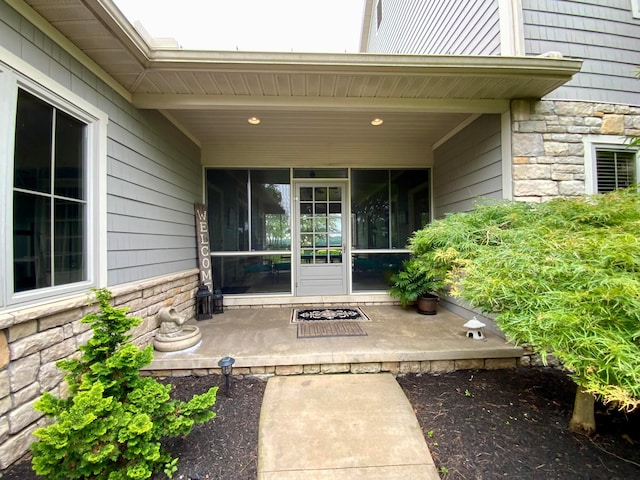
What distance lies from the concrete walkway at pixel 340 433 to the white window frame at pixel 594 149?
3.03 meters

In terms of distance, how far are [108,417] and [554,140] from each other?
172 inches

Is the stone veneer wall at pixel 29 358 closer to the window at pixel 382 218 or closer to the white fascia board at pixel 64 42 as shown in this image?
the white fascia board at pixel 64 42

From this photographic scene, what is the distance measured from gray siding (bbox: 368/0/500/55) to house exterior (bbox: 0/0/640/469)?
3 cm

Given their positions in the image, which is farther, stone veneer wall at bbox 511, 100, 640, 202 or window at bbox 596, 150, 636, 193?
window at bbox 596, 150, 636, 193

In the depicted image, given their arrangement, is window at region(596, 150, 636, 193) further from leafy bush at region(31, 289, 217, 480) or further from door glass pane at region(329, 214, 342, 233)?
leafy bush at region(31, 289, 217, 480)

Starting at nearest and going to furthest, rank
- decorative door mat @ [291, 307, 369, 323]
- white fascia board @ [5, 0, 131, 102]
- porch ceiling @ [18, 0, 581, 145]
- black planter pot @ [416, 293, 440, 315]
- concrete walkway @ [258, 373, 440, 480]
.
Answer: concrete walkway @ [258, 373, 440, 480]
white fascia board @ [5, 0, 131, 102]
porch ceiling @ [18, 0, 581, 145]
decorative door mat @ [291, 307, 369, 323]
black planter pot @ [416, 293, 440, 315]

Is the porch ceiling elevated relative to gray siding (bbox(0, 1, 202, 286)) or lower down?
elevated

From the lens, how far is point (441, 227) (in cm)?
232

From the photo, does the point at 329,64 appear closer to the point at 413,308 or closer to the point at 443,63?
the point at 443,63

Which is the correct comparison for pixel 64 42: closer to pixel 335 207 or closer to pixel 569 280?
pixel 335 207

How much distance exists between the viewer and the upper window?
1673 mm

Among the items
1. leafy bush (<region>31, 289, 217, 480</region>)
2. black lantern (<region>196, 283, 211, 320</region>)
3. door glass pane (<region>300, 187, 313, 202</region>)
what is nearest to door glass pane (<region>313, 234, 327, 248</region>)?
door glass pane (<region>300, 187, 313, 202</region>)

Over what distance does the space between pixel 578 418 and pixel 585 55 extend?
371cm


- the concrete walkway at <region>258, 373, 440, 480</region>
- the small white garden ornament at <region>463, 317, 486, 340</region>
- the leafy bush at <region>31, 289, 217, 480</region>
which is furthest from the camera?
the small white garden ornament at <region>463, 317, 486, 340</region>
